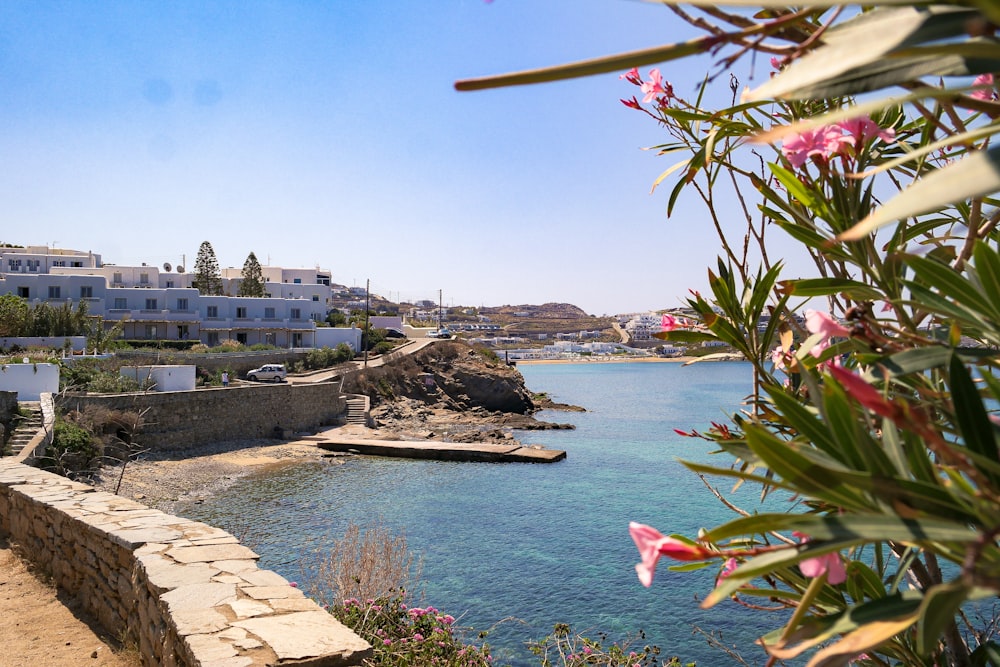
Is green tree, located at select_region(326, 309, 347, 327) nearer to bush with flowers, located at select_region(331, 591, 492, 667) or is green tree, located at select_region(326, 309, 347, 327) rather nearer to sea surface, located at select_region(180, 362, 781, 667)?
sea surface, located at select_region(180, 362, 781, 667)

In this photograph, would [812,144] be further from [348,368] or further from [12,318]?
[348,368]

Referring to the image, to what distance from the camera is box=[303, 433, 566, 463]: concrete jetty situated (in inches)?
933

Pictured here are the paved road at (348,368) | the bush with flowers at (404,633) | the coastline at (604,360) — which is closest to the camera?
the bush with flowers at (404,633)

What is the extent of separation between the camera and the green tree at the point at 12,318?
27.1 meters

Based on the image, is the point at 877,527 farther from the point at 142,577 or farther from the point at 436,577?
the point at 436,577

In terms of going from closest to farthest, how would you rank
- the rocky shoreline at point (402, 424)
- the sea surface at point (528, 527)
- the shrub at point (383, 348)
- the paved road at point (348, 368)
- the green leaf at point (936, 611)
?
the green leaf at point (936, 611), the sea surface at point (528, 527), the rocky shoreline at point (402, 424), the paved road at point (348, 368), the shrub at point (383, 348)

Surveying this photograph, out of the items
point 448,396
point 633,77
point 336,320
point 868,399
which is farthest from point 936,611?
point 336,320

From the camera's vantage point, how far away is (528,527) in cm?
1519

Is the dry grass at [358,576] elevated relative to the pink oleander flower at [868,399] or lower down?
lower down

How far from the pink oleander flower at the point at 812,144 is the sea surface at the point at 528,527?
65.4 inches

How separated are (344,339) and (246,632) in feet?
131

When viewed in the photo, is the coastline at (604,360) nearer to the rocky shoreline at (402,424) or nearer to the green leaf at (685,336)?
the rocky shoreline at (402,424)

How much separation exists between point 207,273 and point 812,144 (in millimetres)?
54200

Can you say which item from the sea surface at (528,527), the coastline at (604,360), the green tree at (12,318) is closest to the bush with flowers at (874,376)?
the sea surface at (528,527)
